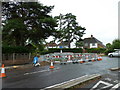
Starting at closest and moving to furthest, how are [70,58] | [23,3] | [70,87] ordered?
[70,87] < [70,58] < [23,3]

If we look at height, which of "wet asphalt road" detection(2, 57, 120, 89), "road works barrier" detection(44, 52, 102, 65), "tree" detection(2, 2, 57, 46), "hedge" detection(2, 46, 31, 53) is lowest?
"wet asphalt road" detection(2, 57, 120, 89)

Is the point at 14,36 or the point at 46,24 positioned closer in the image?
the point at 46,24

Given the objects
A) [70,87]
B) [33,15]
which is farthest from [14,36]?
[70,87]

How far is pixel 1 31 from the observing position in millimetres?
18625

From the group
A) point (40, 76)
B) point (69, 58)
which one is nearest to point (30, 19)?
point (69, 58)

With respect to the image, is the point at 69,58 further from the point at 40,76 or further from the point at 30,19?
the point at 30,19

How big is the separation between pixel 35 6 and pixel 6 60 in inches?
404

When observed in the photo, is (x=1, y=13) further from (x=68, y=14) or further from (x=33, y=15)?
(x=68, y=14)

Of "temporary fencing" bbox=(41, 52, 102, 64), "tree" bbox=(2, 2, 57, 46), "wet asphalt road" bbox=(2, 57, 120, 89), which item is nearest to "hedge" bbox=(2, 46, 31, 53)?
"tree" bbox=(2, 2, 57, 46)

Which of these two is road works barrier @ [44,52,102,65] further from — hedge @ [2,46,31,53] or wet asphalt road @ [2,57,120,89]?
wet asphalt road @ [2,57,120,89]

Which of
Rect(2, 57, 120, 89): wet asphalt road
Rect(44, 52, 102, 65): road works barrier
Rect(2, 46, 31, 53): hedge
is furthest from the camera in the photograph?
Rect(2, 46, 31, 53): hedge

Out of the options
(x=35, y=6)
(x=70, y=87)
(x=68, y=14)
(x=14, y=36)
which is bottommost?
(x=70, y=87)

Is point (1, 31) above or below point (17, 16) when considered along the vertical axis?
below

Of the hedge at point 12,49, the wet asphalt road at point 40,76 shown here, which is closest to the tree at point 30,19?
the hedge at point 12,49
